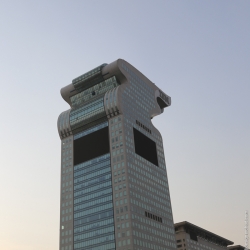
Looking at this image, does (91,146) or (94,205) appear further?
(91,146)

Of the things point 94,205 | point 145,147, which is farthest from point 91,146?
point 94,205

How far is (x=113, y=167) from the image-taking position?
15762 centimetres

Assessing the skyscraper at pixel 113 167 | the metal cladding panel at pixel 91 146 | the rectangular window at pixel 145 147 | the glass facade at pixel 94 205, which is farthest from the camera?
the rectangular window at pixel 145 147

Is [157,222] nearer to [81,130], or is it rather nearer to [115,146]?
[115,146]

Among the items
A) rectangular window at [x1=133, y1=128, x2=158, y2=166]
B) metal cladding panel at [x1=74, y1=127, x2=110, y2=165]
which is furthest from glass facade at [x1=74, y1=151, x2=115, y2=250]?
rectangular window at [x1=133, y1=128, x2=158, y2=166]

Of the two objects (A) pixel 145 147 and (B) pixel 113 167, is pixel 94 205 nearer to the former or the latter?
(B) pixel 113 167

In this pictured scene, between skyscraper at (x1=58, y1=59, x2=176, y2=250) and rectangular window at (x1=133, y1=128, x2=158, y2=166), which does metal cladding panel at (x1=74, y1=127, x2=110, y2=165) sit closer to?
skyscraper at (x1=58, y1=59, x2=176, y2=250)

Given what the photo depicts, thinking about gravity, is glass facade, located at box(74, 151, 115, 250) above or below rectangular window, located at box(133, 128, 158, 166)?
below

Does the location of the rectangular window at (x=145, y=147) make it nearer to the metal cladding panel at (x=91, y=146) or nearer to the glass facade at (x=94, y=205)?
the metal cladding panel at (x=91, y=146)

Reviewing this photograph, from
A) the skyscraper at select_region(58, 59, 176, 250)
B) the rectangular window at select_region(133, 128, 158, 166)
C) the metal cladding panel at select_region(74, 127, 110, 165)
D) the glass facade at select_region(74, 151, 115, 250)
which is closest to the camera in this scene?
the glass facade at select_region(74, 151, 115, 250)

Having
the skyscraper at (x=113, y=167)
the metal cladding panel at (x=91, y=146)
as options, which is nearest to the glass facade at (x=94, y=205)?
the skyscraper at (x=113, y=167)

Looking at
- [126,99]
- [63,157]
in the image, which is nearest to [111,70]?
[126,99]

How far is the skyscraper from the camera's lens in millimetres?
148375

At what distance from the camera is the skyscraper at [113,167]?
14838 cm
